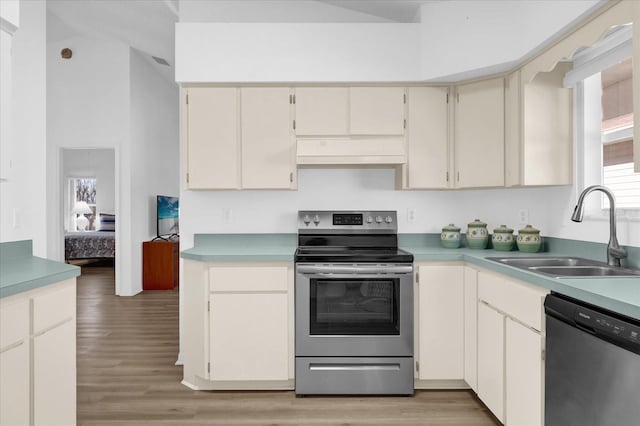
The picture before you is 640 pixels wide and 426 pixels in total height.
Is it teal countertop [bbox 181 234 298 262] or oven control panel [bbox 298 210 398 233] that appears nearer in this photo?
teal countertop [bbox 181 234 298 262]

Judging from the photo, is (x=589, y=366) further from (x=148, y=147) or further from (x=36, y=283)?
(x=148, y=147)

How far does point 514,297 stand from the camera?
2121 millimetres

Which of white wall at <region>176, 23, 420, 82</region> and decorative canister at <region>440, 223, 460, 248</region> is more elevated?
white wall at <region>176, 23, 420, 82</region>

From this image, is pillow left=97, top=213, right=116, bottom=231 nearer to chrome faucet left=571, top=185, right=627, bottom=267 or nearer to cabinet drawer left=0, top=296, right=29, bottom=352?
cabinet drawer left=0, top=296, right=29, bottom=352

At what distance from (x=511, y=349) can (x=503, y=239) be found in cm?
99

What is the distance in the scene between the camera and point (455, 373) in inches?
109

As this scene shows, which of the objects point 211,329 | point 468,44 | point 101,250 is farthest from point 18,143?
point 101,250

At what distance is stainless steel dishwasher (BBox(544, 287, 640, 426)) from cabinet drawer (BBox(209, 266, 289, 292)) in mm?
1535

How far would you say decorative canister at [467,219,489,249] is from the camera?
3.08 meters

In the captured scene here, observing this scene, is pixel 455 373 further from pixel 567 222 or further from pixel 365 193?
pixel 365 193

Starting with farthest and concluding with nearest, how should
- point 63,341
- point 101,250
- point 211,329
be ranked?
point 101,250, point 211,329, point 63,341

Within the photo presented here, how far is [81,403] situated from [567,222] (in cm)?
324

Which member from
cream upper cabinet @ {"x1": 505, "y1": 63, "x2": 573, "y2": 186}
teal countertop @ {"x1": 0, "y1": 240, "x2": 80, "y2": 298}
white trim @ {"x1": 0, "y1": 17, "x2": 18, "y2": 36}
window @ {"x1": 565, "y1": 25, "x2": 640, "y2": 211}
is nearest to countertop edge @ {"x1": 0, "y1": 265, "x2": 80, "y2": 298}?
teal countertop @ {"x1": 0, "y1": 240, "x2": 80, "y2": 298}

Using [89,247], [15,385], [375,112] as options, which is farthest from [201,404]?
[89,247]
